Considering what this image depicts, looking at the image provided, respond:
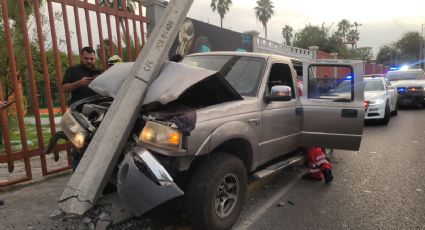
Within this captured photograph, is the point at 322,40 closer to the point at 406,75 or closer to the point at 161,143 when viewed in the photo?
the point at 406,75

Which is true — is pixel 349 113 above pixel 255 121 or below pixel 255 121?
below

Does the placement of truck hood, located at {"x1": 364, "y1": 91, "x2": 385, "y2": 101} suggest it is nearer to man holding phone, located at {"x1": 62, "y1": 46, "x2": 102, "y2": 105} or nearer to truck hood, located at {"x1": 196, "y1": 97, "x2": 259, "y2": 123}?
truck hood, located at {"x1": 196, "y1": 97, "x2": 259, "y2": 123}

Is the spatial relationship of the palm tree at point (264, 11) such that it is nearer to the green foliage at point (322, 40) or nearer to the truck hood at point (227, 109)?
the green foliage at point (322, 40)

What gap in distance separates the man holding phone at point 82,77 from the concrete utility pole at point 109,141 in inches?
60.0

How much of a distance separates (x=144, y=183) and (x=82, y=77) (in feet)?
8.51

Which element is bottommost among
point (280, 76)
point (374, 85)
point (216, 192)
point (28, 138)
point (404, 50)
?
point (28, 138)

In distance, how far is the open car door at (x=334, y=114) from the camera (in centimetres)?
529

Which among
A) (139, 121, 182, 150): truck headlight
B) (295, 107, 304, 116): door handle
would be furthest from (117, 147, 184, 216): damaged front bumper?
(295, 107, 304, 116): door handle

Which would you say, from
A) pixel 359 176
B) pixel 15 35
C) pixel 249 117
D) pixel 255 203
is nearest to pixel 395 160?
pixel 359 176

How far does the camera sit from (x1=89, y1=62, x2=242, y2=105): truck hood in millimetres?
3449

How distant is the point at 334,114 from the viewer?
17.4ft

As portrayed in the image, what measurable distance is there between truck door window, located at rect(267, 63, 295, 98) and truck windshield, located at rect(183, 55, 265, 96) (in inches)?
9.1

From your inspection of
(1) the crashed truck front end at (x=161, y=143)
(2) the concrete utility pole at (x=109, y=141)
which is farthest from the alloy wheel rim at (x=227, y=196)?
(2) the concrete utility pole at (x=109, y=141)

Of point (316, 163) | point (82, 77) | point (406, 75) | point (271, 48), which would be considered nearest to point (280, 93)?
point (316, 163)
